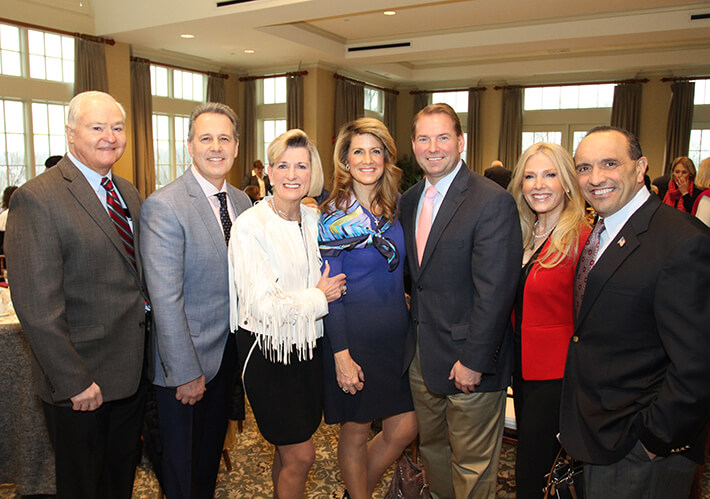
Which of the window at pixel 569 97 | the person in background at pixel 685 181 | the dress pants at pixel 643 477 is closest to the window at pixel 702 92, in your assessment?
the window at pixel 569 97

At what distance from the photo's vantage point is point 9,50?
8.06 m

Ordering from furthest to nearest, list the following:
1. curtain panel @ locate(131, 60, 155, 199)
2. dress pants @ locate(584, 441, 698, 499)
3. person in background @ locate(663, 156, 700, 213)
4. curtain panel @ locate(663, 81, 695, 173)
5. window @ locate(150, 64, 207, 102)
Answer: curtain panel @ locate(663, 81, 695, 173), window @ locate(150, 64, 207, 102), curtain panel @ locate(131, 60, 155, 199), person in background @ locate(663, 156, 700, 213), dress pants @ locate(584, 441, 698, 499)

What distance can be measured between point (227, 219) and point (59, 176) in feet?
2.12

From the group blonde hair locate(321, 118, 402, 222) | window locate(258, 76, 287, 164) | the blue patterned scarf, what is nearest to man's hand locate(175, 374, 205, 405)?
the blue patterned scarf

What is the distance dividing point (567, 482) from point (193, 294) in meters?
1.57

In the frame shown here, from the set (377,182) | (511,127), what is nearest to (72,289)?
(377,182)

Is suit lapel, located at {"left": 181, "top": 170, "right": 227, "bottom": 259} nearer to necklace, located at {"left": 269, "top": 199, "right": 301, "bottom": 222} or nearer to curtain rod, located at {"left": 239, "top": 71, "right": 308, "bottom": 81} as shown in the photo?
necklace, located at {"left": 269, "top": 199, "right": 301, "bottom": 222}

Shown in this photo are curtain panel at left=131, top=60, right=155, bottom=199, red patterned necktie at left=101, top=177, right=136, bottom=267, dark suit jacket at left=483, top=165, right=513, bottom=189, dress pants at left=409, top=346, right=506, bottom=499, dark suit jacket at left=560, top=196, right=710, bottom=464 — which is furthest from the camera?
curtain panel at left=131, top=60, right=155, bottom=199

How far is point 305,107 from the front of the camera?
12.3 metres

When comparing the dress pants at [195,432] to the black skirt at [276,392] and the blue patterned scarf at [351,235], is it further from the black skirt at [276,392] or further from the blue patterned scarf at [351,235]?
the blue patterned scarf at [351,235]

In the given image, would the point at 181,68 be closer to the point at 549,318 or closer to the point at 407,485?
the point at 407,485

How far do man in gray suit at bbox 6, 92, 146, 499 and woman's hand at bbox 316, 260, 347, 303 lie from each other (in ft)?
2.37

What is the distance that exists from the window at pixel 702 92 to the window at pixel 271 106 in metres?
9.91

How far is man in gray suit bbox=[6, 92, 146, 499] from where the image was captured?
1.81m
